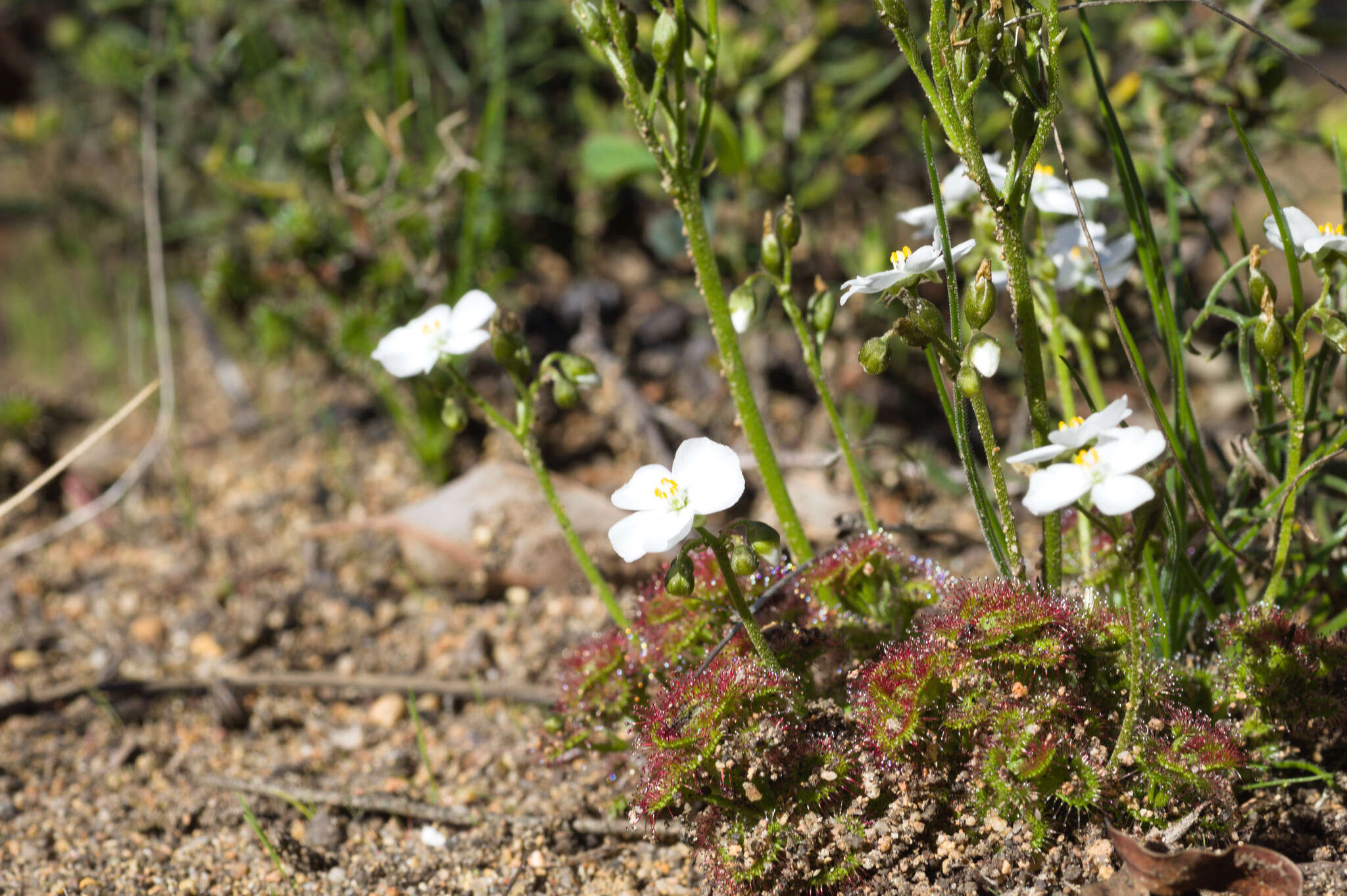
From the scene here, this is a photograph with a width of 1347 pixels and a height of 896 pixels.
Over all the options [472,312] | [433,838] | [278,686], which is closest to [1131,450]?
[472,312]

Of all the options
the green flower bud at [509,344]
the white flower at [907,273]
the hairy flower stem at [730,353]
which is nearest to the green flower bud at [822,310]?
the hairy flower stem at [730,353]

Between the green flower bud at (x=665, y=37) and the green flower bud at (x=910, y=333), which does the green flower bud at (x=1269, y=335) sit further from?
the green flower bud at (x=665, y=37)

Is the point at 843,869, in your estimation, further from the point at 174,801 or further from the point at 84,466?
the point at 84,466

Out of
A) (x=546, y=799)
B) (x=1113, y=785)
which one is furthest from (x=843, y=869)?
(x=546, y=799)

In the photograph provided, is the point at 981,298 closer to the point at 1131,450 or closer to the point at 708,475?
the point at 1131,450

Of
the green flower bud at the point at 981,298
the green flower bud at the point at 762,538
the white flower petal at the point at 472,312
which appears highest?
the white flower petal at the point at 472,312
